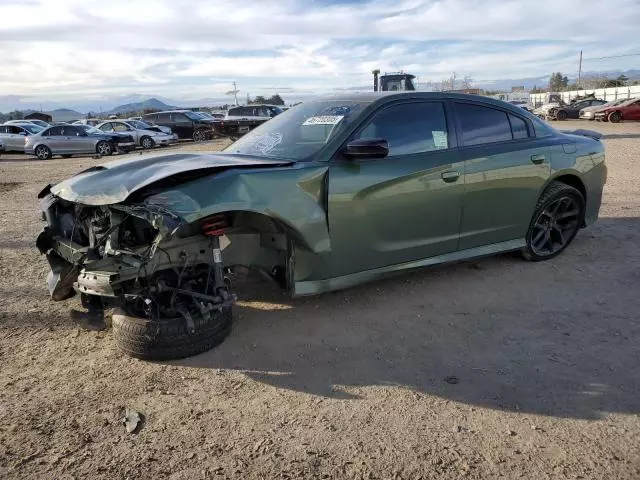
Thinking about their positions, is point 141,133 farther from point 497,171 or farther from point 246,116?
point 497,171

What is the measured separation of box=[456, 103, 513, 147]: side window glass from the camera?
4656 millimetres

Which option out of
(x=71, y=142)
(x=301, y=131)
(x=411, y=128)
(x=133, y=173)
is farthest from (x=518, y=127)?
(x=71, y=142)

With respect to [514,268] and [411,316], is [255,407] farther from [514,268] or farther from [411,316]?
[514,268]

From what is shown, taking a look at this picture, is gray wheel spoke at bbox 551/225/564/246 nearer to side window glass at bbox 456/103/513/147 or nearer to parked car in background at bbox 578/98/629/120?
side window glass at bbox 456/103/513/147

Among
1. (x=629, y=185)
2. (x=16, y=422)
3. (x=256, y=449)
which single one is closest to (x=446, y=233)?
(x=256, y=449)

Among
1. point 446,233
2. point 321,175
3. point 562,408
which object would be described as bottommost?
point 562,408

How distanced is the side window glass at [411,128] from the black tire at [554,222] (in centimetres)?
141

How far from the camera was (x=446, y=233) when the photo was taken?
447cm

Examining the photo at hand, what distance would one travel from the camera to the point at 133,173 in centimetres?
360

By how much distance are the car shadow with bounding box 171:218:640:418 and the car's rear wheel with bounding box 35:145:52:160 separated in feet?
69.3

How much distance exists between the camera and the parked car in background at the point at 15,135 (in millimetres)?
25141

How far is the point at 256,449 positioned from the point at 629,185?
9137 millimetres

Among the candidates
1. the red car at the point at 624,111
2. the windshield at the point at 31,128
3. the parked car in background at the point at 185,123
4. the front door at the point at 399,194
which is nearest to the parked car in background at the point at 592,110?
the red car at the point at 624,111

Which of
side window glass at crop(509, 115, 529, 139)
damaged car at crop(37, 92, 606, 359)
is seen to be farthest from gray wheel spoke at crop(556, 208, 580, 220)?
side window glass at crop(509, 115, 529, 139)
